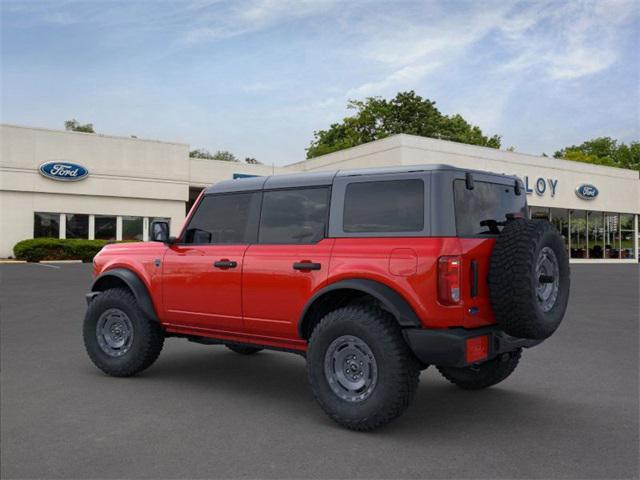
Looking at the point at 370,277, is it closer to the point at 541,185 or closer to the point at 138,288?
the point at 138,288

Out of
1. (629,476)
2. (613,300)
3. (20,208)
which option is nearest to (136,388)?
(629,476)

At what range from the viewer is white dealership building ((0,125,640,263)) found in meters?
32.8

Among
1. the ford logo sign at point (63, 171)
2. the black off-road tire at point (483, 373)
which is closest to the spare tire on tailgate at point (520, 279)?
the black off-road tire at point (483, 373)

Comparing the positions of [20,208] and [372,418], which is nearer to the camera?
[372,418]

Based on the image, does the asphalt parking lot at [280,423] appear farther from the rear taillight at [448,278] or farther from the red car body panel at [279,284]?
the rear taillight at [448,278]

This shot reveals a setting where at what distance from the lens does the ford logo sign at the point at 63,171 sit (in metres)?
33.0

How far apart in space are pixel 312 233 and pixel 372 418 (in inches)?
63.9

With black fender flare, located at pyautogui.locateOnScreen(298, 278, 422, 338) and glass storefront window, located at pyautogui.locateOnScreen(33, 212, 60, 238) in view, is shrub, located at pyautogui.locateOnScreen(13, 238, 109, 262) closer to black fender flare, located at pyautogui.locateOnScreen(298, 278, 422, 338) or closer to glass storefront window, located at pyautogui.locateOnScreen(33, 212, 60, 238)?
glass storefront window, located at pyautogui.locateOnScreen(33, 212, 60, 238)

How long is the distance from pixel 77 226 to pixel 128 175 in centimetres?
415

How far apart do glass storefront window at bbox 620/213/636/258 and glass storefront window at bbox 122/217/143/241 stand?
36210mm

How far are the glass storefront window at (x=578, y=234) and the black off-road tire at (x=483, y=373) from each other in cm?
4223

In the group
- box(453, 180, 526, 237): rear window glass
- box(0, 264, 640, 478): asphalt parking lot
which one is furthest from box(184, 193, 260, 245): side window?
box(453, 180, 526, 237): rear window glass

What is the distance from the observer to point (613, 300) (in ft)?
46.8

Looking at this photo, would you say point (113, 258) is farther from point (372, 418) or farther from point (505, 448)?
point (505, 448)
